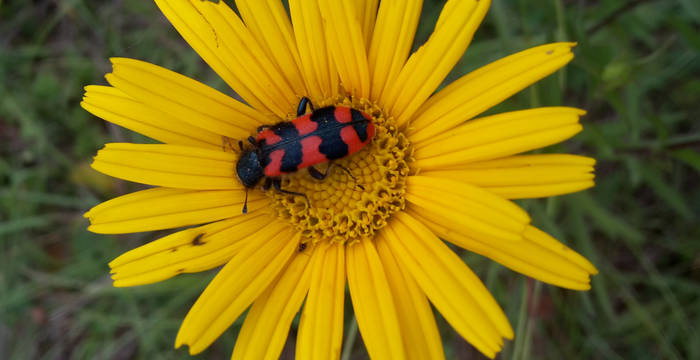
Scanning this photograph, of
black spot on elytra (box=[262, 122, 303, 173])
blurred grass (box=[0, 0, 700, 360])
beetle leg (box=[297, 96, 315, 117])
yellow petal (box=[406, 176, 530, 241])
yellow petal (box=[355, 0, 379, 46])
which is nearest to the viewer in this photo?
yellow petal (box=[406, 176, 530, 241])

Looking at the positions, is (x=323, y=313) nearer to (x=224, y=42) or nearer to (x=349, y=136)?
(x=349, y=136)

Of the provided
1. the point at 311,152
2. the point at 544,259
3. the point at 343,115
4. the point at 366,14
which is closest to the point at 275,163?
the point at 311,152

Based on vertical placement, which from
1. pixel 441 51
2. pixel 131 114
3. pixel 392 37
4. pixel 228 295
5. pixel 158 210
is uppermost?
pixel 131 114

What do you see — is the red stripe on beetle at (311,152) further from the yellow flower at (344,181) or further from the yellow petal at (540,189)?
the yellow petal at (540,189)

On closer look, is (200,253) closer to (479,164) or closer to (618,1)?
(479,164)

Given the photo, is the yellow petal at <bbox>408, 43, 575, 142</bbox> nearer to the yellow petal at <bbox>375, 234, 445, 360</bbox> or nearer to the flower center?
the flower center

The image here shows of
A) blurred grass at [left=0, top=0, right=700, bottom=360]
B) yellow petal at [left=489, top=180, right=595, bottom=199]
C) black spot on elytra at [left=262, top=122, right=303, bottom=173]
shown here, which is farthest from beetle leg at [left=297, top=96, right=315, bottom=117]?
blurred grass at [left=0, top=0, right=700, bottom=360]

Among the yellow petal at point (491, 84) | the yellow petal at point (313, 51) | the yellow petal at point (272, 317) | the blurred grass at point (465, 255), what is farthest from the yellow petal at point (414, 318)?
the blurred grass at point (465, 255)
